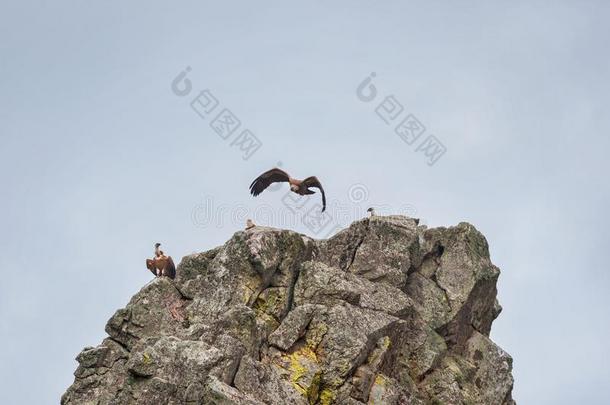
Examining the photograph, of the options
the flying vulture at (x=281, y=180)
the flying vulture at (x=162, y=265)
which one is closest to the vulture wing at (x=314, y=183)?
the flying vulture at (x=281, y=180)

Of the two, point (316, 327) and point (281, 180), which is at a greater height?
point (281, 180)

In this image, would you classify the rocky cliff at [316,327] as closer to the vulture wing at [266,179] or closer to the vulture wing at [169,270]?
the vulture wing at [169,270]

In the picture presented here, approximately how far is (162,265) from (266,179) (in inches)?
281

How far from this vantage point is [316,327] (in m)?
36.8

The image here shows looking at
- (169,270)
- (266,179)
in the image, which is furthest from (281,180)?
(169,270)

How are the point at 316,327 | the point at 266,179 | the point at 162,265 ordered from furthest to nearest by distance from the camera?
the point at 266,179 → the point at 162,265 → the point at 316,327

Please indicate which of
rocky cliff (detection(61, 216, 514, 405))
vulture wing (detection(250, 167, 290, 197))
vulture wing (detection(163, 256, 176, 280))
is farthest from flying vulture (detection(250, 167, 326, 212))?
vulture wing (detection(163, 256, 176, 280))

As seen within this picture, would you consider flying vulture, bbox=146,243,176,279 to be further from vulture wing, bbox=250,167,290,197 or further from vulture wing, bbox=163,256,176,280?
vulture wing, bbox=250,167,290,197

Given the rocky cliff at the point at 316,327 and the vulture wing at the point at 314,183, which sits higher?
the vulture wing at the point at 314,183

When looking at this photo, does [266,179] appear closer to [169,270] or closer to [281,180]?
[281,180]

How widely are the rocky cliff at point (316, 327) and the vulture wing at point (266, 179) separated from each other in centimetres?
474

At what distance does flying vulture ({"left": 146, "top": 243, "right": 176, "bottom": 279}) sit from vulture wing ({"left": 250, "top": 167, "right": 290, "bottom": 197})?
580 centimetres

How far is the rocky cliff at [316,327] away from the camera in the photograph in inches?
1293

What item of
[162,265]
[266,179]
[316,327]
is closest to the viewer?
[316,327]
